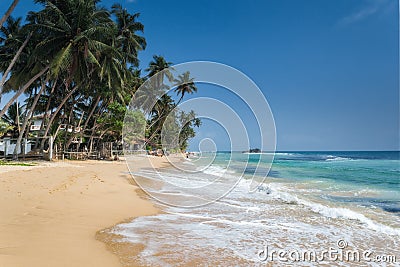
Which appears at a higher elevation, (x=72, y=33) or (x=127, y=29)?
(x=127, y=29)

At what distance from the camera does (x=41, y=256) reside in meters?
3.28

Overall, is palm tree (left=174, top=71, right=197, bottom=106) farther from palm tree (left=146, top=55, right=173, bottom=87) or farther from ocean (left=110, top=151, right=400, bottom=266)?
ocean (left=110, top=151, right=400, bottom=266)

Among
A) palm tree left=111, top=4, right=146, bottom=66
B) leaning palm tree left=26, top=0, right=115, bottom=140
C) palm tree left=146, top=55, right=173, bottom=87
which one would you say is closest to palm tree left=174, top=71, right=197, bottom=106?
palm tree left=146, top=55, right=173, bottom=87

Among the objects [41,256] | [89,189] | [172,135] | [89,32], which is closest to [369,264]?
[41,256]

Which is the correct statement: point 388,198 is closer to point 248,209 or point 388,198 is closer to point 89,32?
point 248,209

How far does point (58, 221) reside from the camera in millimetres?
4906

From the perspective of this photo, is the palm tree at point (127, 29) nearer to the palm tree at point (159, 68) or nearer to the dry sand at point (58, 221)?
the palm tree at point (159, 68)

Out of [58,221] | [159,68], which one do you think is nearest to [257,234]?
[58,221]

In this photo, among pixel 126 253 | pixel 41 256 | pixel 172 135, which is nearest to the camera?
pixel 41 256

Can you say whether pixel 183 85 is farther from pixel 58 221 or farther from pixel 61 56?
pixel 58 221

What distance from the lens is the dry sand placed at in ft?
10.9

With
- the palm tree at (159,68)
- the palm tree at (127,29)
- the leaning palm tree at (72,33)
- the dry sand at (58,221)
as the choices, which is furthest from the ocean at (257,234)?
the palm tree at (159,68)

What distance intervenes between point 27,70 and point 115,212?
19123mm

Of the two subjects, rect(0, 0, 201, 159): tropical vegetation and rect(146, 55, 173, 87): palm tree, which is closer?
rect(0, 0, 201, 159): tropical vegetation
